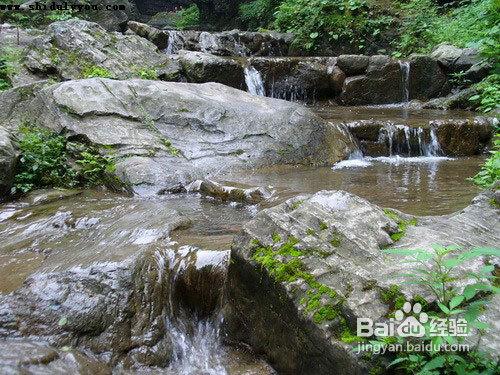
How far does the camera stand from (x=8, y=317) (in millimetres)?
3354

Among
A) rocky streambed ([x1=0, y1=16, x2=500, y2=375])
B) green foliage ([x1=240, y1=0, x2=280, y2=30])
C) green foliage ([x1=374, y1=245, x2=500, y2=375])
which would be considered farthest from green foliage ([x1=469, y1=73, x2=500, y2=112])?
green foliage ([x1=240, y1=0, x2=280, y2=30])

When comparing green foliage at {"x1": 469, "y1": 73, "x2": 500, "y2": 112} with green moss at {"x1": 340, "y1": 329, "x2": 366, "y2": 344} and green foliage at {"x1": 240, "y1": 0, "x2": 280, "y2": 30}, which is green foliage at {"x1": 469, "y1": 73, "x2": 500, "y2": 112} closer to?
green moss at {"x1": 340, "y1": 329, "x2": 366, "y2": 344}

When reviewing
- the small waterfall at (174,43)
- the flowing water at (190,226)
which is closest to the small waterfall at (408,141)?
the flowing water at (190,226)

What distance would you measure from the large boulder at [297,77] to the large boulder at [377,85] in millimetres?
356

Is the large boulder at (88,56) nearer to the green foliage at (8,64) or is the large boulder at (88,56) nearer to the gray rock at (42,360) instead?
the green foliage at (8,64)

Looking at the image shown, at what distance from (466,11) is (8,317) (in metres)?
14.7

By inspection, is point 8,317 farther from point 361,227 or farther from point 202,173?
point 202,173

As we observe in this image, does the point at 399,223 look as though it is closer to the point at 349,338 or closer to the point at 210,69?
the point at 349,338

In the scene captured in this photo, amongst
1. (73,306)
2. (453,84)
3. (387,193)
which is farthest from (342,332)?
(453,84)

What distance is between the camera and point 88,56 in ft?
31.7

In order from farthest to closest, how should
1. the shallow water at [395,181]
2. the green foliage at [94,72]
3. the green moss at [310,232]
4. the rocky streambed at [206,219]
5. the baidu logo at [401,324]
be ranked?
the green foliage at [94,72], the shallow water at [395,181], the green moss at [310,232], the rocky streambed at [206,219], the baidu logo at [401,324]

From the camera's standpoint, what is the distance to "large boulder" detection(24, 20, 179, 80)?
9.30 m

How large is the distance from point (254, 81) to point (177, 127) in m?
5.10

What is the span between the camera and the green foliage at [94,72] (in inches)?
357
